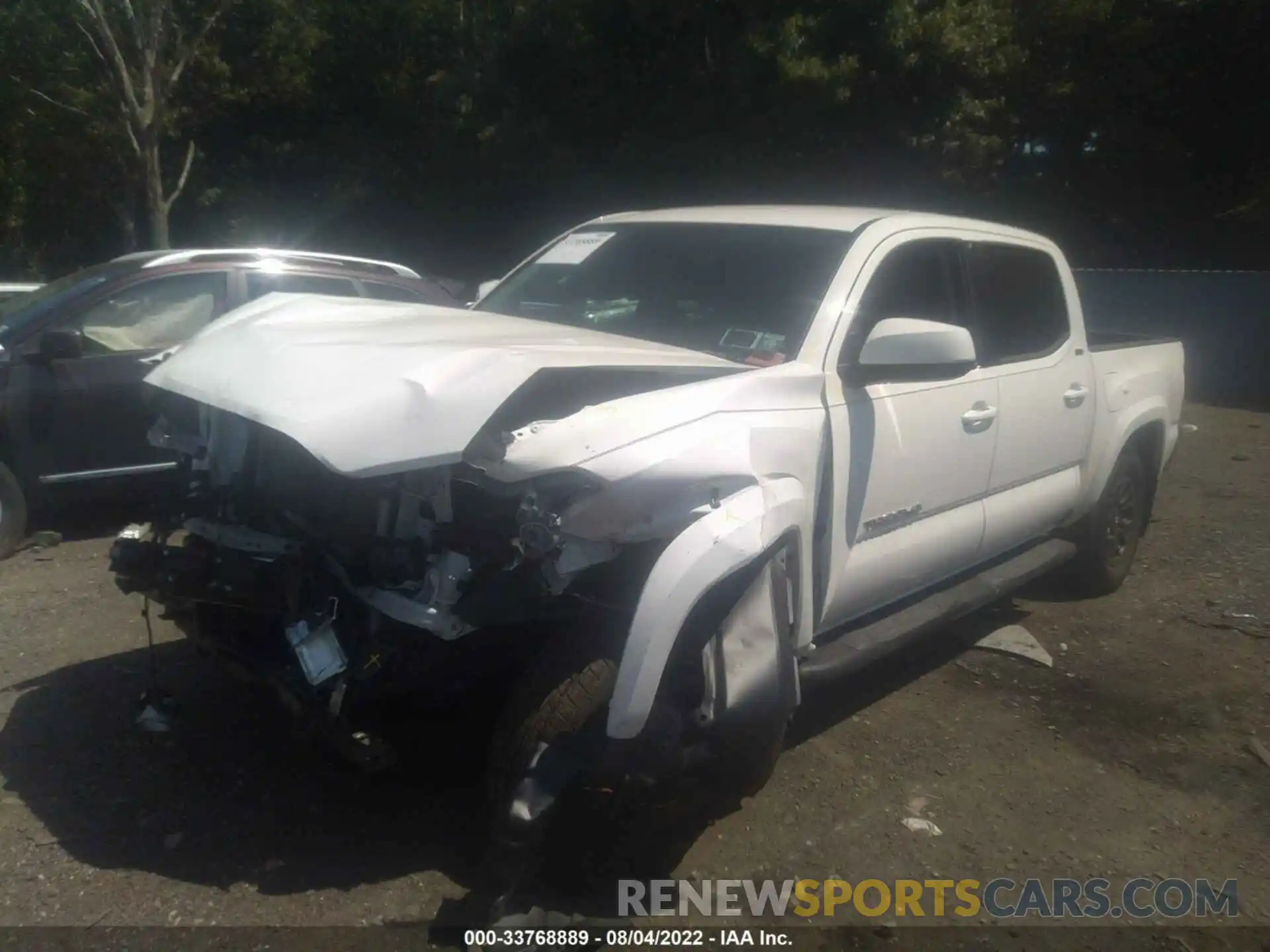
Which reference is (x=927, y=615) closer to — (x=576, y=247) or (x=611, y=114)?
(x=576, y=247)

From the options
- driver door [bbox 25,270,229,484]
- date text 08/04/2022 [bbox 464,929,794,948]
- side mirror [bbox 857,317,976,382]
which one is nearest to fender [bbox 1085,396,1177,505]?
side mirror [bbox 857,317,976,382]

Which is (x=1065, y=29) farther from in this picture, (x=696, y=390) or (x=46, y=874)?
(x=46, y=874)

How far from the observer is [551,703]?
323 cm

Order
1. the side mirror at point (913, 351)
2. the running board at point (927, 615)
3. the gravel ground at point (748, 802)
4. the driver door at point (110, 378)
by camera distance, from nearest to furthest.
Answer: the gravel ground at point (748, 802) → the side mirror at point (913, 351) → the running board at point (927, 615) → the driver door at point (110, 378)

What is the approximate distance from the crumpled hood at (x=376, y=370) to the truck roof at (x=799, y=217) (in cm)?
97

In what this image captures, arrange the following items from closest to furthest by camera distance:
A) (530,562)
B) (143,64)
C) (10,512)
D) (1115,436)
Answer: (530,562)
(1115,436)
(10,512)
(143,64)

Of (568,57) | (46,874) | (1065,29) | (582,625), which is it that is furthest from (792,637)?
(1065,29)

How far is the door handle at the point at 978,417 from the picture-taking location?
4.57 meters

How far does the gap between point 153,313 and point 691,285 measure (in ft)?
12.8

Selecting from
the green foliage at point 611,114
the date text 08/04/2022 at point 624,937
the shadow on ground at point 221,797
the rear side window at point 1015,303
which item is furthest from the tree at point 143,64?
the date text 08/04/2022 at point 624,937

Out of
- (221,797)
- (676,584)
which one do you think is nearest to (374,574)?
(676,584)

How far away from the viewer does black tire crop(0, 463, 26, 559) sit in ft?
20.3

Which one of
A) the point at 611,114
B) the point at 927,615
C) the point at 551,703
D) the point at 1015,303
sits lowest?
the point at 927,615

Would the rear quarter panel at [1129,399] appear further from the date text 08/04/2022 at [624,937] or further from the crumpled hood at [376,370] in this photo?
the date text 08/04/2022 at [624,937]
